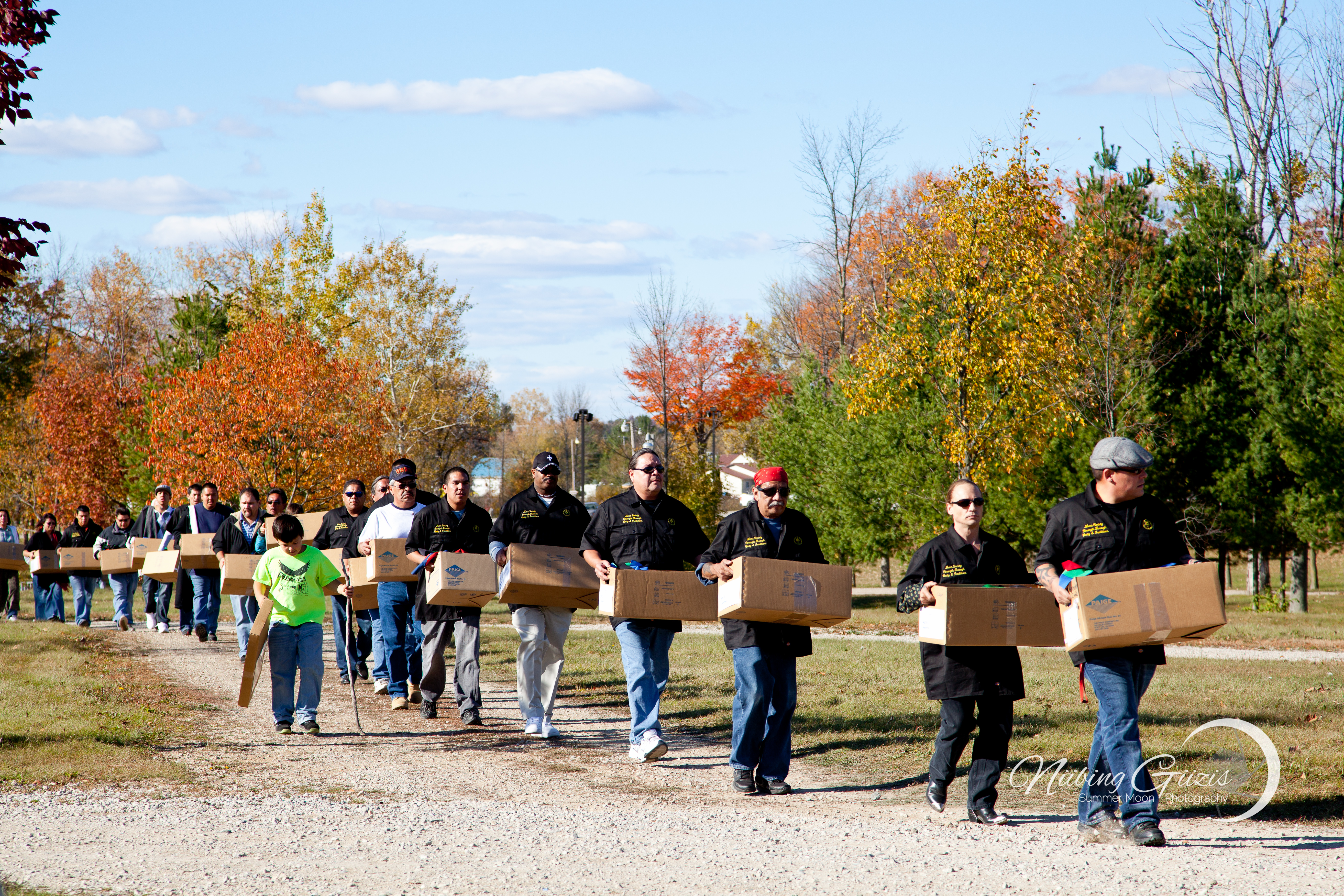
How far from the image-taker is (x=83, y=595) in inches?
775

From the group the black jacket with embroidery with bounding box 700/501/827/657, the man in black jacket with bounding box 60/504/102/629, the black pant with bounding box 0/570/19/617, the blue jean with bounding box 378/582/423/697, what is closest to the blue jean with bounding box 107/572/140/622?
the man in black jacket with bounding box 60/504/102/629

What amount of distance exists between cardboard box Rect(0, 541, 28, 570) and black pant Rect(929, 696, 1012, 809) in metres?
18.7

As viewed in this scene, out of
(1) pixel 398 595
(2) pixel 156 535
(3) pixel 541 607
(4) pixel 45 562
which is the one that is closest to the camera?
(3) pixel 541 607

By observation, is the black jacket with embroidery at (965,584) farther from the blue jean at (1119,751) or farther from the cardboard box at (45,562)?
the cardboard box at (45,562)

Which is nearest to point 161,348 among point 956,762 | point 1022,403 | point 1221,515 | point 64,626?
point 64,626

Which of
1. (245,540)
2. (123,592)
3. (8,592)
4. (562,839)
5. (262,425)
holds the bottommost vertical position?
(8,592)

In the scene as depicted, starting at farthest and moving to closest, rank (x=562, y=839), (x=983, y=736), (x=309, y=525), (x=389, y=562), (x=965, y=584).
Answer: (x=309, y=525) < (x=389, y=562) < (x=965, y=584) < (x=983, y=736) < (x=562, y=839)

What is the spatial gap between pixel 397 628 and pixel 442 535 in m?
1.23

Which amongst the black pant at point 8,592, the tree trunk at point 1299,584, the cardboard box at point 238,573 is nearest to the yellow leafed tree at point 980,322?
the tree trunk at point 1299,584

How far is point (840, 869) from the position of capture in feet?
18.6

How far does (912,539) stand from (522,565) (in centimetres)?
1926

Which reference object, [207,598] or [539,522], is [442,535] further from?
[207,598]

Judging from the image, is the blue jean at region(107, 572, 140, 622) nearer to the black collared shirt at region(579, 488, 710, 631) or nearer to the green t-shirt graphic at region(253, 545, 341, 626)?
the green t-shirt graphic at region(253, 545, 341, 626)

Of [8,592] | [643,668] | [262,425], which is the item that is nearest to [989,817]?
[643,668]
